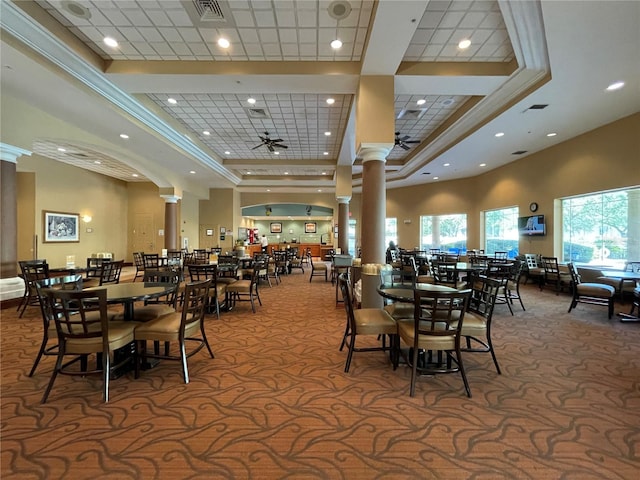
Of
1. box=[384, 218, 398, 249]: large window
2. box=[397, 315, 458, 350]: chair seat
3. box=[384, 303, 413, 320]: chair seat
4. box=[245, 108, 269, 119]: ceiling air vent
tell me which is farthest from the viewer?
box=[384, 218, 398, 249]: large window

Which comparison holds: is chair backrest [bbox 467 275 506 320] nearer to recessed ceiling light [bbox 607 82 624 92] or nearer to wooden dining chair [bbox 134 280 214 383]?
wooden dining chair [bbox 134 280 214 383]

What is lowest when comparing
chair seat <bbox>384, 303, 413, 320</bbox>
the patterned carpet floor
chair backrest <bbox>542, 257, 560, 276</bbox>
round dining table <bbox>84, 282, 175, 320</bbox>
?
the patterned carpet floor

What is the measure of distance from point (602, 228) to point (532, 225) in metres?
1.76

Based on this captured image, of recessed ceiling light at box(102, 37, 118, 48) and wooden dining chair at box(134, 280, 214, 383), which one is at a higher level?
recessed ceiling light at box(102, 37, 118, 48)

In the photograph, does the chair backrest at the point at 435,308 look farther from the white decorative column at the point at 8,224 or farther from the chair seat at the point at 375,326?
the white decorative column at the point at 8,224

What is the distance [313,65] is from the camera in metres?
4.77

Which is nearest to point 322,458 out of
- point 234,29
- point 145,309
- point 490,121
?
point 145,309

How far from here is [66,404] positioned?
2.42 metres

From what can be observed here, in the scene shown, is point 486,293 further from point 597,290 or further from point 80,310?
point 80,310

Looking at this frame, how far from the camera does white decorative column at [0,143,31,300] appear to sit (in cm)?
541

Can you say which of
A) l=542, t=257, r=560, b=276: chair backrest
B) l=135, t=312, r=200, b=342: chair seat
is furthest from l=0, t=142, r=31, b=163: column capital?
l=542, t=257, r=560, b=276: chair backrest

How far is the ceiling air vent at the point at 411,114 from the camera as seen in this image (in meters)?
6.74

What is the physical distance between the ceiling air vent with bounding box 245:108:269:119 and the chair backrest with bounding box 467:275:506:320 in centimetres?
583

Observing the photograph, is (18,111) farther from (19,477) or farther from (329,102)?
(19,477)
